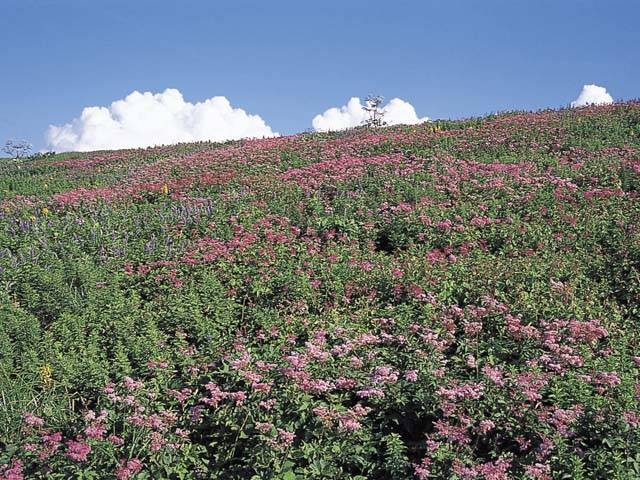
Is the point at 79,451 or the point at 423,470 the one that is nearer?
the point at 423,470

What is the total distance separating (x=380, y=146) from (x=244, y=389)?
1251 cm

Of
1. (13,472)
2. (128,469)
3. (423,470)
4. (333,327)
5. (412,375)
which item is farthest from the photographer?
(333,327)

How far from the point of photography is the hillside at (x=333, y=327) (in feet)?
14.5

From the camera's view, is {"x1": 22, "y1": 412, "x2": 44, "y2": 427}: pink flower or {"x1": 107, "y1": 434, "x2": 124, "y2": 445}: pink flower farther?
{"x1": 22, "y1": 412, "x2": 44, "y2": 427}: pink flower

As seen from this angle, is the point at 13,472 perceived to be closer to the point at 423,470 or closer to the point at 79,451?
the point at 79,451

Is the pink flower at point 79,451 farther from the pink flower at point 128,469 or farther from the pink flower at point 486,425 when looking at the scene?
the pink flower at point 486,425

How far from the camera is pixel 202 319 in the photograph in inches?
256

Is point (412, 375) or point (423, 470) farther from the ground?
point (412, 375)

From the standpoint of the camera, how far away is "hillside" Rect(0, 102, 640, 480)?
443 centimetres

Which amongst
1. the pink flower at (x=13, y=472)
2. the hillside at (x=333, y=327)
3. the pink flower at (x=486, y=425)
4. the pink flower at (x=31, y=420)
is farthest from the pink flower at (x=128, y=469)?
the pink flower at (x=486, y=425)

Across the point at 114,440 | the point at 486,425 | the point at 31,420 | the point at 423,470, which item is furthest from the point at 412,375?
the point at 31,420

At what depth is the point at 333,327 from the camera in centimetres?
618

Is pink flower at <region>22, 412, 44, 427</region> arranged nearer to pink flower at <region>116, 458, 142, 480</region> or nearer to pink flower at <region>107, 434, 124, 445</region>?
pink flower at <region>107, 434, 124, 445</region>

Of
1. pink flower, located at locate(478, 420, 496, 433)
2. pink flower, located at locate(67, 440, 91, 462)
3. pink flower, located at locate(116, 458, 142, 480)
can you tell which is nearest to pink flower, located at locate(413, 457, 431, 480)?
pink flower, located at locate(478, 420, 496, 433)
